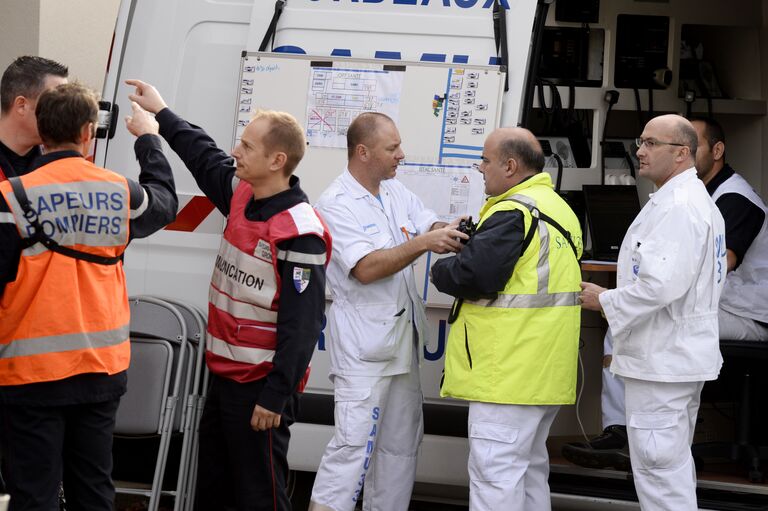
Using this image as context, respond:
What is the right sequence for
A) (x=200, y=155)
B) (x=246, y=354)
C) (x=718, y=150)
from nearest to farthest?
(x=246, y=354) < (x=200, y=155) < (x=718, y=150)

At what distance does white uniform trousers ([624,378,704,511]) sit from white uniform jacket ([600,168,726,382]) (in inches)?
3.1

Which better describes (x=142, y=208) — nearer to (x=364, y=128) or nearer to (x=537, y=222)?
(x=364, y=128)

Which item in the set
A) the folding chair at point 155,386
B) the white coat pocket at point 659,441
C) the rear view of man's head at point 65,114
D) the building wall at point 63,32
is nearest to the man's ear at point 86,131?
the rear view of man's head at point 65,114

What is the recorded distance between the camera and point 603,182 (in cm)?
605

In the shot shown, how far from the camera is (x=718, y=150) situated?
5.29 m

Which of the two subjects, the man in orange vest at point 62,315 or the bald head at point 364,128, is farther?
the bald head at point 364,128

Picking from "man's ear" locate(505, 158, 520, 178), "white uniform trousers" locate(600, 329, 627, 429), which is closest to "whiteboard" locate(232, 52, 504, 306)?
"man's ear" locate(505, 158, 520, 178)

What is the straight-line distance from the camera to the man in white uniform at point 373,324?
4285mm

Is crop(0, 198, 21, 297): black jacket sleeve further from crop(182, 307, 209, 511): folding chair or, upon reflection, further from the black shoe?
the black shoe

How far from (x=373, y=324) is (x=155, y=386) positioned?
85 cm

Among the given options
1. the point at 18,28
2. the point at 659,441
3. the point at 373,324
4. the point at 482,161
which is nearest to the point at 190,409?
the point at 373,324

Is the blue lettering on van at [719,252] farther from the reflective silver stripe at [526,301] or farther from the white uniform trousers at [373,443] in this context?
the white uniform trousers at [373,443]

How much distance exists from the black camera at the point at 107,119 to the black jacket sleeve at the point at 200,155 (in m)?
0.83

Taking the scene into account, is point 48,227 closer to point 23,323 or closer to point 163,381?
point 23,323
